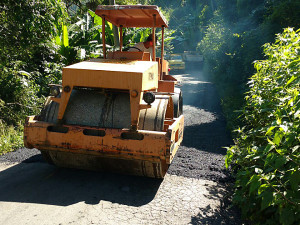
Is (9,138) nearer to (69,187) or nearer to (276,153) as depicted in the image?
(69,187)

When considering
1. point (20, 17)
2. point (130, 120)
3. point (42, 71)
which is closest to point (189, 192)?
point (130, 120)

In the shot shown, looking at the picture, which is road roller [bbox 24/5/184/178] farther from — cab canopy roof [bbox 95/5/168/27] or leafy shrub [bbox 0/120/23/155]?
leafy shrub [bbox 0/120/23/155]

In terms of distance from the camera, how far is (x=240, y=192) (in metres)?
3.82

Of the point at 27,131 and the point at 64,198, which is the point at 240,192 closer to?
the point at 64,198

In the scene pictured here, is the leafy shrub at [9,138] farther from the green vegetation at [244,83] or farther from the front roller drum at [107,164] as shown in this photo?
the front roller drum at [107,164]

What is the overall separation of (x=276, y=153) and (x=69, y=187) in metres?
2.73

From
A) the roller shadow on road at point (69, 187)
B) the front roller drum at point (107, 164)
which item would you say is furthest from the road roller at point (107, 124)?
the roller shadow on road at point (69, 187)

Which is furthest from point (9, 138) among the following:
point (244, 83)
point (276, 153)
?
point (244, 83)

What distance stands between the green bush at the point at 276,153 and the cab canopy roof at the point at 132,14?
81.7 inches

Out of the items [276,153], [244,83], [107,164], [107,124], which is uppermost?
[276,153]

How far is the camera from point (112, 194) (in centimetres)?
403

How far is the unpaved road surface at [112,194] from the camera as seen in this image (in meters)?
3.48

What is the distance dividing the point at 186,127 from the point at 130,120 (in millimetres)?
3923

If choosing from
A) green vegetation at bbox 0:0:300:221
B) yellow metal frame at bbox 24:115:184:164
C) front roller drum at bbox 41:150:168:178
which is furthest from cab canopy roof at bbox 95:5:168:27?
front roller drum at bbox 41:150:168:178
